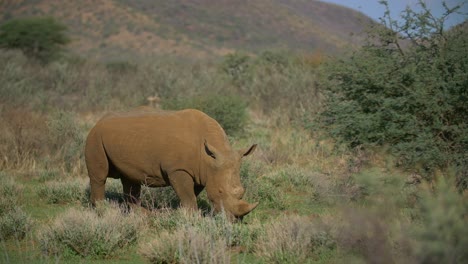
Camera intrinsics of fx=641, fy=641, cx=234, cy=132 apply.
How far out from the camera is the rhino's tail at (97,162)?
9.55 meters

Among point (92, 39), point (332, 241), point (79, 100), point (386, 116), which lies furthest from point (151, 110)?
point (92, 39)

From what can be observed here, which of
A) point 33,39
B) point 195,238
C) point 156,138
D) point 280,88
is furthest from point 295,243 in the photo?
point 33,39

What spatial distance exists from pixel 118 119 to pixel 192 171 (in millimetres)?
1624

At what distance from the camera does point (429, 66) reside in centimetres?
891

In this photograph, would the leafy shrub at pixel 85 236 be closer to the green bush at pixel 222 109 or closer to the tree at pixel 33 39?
the green bush at pixel 222 109

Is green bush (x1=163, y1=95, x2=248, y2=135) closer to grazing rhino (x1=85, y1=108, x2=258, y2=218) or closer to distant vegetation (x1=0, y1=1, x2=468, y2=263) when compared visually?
distant vegetation (x1=0, y1=1, x2=468, y2=263)

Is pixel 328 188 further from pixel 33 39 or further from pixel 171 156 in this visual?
pixel 33 39

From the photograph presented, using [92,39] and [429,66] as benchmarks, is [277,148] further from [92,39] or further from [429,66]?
[92,39]

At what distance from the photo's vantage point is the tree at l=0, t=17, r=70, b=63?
37.5 m

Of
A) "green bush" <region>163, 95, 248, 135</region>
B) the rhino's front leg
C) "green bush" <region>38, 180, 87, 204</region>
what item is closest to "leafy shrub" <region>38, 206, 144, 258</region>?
the rhino's front leg

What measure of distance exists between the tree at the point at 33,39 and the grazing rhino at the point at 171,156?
1140 inches

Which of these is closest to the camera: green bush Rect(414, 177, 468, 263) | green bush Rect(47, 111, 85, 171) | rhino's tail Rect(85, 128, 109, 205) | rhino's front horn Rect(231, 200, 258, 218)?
green bush Rect(414, 177, 468, 263)

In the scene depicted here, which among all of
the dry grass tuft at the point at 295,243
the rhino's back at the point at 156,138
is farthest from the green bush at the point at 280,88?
the dry grass tuft at the point at 295,243

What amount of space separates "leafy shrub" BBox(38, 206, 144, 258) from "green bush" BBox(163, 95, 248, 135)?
10.5 m
